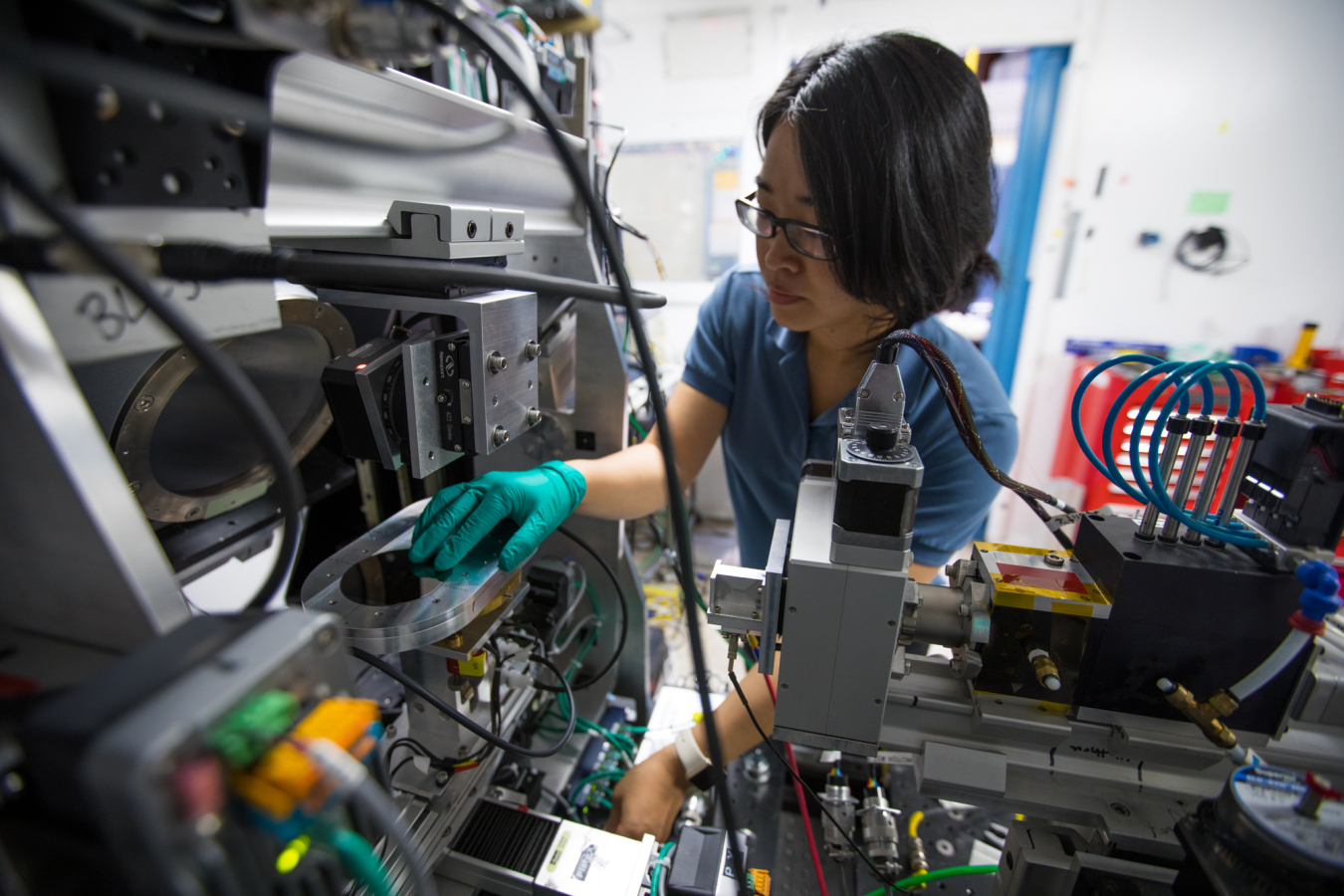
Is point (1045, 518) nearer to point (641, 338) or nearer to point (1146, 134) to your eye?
point (641, 338)

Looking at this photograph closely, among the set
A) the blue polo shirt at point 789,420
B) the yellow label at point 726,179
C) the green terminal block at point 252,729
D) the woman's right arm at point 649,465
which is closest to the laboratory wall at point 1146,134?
the yellow label at point 726,179

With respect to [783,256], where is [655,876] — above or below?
below

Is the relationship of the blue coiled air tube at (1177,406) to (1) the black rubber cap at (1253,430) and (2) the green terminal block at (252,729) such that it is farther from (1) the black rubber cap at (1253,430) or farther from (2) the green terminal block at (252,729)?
(2) the green terminal block at (252,729)

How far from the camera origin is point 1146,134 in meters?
2.40

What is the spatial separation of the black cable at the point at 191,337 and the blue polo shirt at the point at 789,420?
857 millimetres

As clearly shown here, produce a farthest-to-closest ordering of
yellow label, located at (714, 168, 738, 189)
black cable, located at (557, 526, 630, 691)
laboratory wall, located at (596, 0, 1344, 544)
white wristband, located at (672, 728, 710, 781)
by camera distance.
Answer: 1. yellow label, located at (714, 168, 738, 189)
2. laboratory wall, located at (596, 0, 1344, 544)
3. black cable, located at (557, 526, 630, 691)
4. white wristband, located at (672, 728, 710, 781)

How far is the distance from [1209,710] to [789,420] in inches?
29.4

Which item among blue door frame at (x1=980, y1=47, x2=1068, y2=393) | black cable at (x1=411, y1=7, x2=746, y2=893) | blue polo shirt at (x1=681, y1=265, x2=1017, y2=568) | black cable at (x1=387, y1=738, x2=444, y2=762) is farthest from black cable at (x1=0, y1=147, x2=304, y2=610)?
blue door frame at (x1=980, y1=47, x2=1068, y2=393)

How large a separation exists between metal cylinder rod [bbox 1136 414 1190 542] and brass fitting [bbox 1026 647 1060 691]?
0.53 feet

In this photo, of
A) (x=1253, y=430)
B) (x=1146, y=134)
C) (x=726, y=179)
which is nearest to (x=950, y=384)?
(x=1253, y=430)

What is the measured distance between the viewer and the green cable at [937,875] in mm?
695

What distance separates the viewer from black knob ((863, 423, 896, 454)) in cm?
49

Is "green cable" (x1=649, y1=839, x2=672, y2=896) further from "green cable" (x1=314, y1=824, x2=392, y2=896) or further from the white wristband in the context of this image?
"green cable" (x1=314, y1=824, x2=392, y2=896)

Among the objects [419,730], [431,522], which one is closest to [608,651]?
[419,730]
